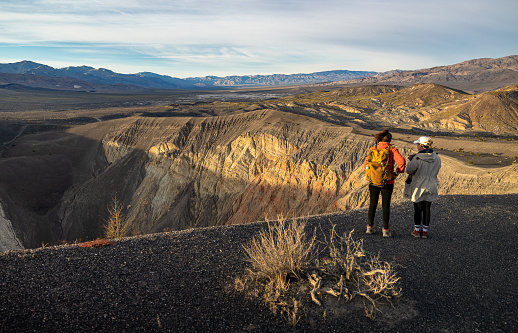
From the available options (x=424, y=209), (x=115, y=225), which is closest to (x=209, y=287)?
(x=424, y=209)

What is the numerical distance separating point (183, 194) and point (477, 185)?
88.6 ft

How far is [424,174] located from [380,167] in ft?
3.59

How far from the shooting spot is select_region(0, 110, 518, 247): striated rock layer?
26.9 meters

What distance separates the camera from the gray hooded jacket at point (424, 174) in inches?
262

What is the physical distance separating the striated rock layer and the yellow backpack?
14968 mm

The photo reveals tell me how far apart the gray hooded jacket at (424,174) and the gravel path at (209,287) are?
104cm

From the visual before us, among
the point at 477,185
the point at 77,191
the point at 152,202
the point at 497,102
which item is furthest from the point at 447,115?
the point at 77,191

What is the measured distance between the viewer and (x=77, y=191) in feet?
117

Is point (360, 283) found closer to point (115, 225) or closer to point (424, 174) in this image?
point (424, 174)

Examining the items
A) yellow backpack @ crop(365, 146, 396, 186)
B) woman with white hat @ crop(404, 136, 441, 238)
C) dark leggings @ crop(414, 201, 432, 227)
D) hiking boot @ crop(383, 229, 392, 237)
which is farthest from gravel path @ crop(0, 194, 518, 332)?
yellow backpack @ crop(365, 146, 396, 186)

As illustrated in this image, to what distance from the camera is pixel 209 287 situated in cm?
480

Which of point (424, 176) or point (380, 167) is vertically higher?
point (380, 167)

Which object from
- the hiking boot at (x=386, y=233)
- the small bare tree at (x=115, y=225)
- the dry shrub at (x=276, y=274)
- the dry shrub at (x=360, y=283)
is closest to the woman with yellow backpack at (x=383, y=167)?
the hiking boot at (x=386, y=233)

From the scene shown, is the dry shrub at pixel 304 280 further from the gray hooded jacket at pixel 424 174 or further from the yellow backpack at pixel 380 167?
the gray hooded jacket at pixel 424 174
